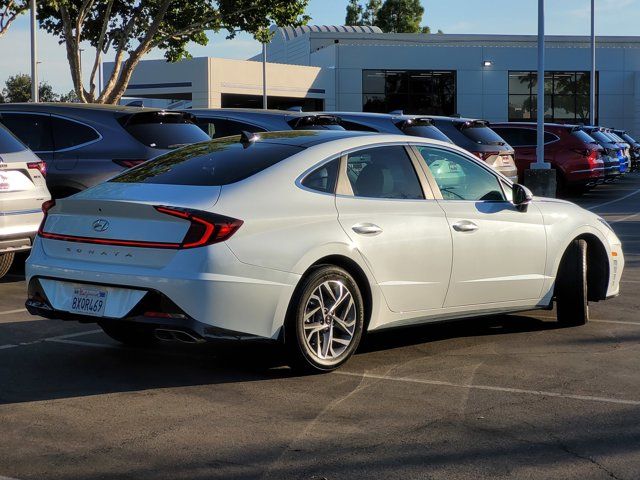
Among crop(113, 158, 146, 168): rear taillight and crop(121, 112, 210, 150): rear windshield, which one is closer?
crop(113, 158, 146, 168): rear taillight

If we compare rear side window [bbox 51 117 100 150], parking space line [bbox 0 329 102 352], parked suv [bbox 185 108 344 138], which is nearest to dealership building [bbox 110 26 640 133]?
parked suv [bbox 185 108 344 138]

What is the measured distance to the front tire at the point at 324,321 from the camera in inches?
251

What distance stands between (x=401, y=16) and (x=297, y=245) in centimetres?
8884

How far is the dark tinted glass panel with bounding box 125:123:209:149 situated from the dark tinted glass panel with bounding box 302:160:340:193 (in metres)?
5.17

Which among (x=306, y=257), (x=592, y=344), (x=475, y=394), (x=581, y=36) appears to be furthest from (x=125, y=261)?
(x=581, y=36)

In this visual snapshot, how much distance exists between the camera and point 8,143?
10266mm

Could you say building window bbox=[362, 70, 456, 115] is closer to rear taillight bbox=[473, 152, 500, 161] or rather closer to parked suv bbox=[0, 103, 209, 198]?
rear taillight bbox=[473, 152, 500, 161]

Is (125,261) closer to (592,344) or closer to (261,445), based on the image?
(261,445)

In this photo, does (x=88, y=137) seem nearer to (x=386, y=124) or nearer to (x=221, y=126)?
(x=221, y=126)

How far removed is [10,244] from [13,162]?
2.62ft

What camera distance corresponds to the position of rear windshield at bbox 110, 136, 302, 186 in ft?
21.8

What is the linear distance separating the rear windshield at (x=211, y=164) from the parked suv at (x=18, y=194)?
2.96m

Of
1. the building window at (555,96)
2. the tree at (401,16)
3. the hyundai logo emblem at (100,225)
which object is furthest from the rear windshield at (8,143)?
the tree at (401,16)

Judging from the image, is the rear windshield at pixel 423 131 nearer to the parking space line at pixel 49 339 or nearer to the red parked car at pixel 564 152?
the red parked car at pixel 564 152
